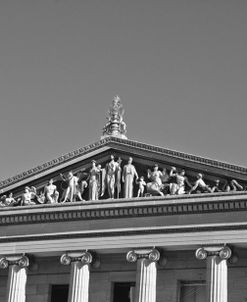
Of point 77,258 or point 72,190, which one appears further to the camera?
point 72,190

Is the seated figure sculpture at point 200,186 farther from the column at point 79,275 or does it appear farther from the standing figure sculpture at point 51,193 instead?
the standing figure sculpture at point 51,193

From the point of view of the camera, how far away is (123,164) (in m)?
38.4

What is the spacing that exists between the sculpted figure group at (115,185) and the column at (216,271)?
2.28 meters

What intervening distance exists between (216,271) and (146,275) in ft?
9.08

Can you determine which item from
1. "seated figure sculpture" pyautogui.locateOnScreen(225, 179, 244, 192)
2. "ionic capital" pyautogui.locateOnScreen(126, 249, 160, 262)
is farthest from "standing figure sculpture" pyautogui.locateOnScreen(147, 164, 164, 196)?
"seated figure sculpture" pyautogui.locateOnScreen(225, 179, 244, 192)

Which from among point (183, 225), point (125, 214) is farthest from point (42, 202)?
point (183, 225)

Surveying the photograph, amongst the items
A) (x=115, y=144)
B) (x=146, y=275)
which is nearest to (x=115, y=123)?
(x=115, y=144)

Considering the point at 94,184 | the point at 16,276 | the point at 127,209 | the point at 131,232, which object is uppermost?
the point at 94,184

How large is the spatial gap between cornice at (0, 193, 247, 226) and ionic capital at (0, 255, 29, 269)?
4.98ft

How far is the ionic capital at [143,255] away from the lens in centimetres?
3653

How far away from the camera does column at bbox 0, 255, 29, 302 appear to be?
38562mm

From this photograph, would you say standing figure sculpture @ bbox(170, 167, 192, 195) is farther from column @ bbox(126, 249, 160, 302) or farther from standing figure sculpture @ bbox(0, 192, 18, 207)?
standing figure sculpture @ bbox(0, 192, 18, 207)

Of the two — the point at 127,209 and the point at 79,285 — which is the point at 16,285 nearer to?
the point at 79,285

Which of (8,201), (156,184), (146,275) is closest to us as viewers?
(146,275)
